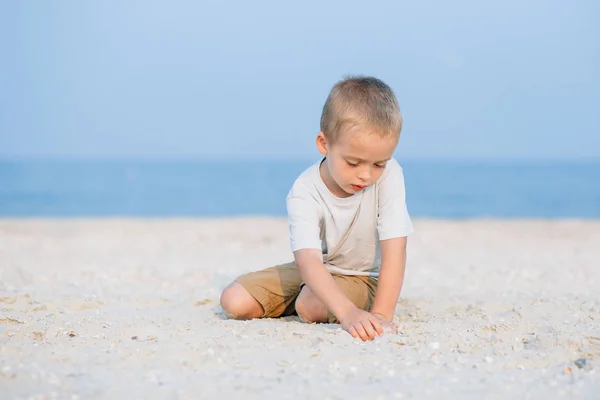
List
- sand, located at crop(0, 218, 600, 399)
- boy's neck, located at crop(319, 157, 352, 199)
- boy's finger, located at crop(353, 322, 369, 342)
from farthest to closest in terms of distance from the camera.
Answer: boy's neck, located at crop(319, 157, 352, 199), boy's finger, located at crop(353, 322, 369, 342), sand, located at crop(0, 218, 600, 399)

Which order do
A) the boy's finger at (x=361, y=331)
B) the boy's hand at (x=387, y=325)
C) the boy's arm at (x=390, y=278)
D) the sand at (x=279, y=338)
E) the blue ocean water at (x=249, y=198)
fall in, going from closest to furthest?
the sand at (x=279, y=338) → the boy's finger at (x=361, y=331) → the boy's hand at (x=387, y=325) → the boy's arm at (x=390, y=278) → the blue ocean water at (x=249, y=198)

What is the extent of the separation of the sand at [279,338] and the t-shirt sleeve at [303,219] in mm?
425

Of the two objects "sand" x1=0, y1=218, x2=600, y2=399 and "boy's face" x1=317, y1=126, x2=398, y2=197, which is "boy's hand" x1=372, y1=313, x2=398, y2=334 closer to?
"sand" x1=0, y1=218, x2=600, y2=399

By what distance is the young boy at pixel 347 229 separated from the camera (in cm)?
333

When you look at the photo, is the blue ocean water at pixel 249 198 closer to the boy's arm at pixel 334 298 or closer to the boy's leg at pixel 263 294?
the boy's leg at pixel 263 294

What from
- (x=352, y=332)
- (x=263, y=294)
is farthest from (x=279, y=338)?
(x=263, y=294)

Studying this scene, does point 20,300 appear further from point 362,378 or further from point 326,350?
point 362,378

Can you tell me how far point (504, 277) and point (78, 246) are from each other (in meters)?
5.08

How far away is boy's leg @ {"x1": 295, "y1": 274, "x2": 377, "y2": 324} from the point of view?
12.3 feet

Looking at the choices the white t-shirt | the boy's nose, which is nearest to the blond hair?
the boy's nose

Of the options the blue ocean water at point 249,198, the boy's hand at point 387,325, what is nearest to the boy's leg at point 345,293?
the boy's hand at point 387,325

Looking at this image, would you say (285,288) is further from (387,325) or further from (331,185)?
(387,325)

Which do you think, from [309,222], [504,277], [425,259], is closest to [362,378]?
[309,222]

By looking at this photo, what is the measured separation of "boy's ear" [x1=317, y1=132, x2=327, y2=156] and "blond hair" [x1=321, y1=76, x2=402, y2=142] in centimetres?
3
